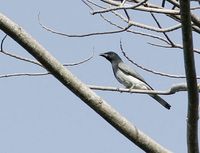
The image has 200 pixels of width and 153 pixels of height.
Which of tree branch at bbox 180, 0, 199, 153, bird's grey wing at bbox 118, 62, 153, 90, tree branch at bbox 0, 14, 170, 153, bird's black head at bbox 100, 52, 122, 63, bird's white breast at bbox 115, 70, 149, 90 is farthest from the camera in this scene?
bird's black head at bbox 100, 52, 122, 63

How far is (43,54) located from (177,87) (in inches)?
32.6

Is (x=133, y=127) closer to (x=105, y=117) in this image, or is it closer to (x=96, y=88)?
(x=105, y=117)

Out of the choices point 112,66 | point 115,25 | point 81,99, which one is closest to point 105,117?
point 81,99

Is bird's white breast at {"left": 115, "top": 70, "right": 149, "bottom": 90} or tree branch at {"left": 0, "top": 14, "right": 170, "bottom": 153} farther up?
tree branch at {"left": 0, "top": 14, "right": 170, "bottom": 153}

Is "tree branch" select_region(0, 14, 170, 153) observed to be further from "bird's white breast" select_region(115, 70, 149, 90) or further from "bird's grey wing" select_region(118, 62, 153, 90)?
"bird's grey wing" select_region(118, 62, 153, 90)

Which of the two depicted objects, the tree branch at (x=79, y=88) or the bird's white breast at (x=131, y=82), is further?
the bird's white breast at (x=131, y=82)

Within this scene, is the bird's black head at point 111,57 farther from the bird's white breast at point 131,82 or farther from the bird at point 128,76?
the bird's white breast at point 131,82

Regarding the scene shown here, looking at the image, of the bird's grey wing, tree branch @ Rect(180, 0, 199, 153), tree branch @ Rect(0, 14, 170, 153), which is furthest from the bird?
tree branch @ Rect(180, 0, 199, 153)

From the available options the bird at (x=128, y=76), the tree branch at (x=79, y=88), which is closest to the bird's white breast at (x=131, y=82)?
the bird at (x=128, y=76)

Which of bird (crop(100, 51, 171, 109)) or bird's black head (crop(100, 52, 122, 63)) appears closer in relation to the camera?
bird (crop(100, 51, 171, 109))

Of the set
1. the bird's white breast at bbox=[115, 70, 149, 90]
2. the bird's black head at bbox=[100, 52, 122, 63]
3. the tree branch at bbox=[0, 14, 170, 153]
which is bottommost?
the bird's white breast at bbox=[115, 70, 149, 90]

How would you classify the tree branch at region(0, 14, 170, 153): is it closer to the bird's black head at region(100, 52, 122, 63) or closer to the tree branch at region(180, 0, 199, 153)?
the tree branch at region(180, 0, 199, 153)

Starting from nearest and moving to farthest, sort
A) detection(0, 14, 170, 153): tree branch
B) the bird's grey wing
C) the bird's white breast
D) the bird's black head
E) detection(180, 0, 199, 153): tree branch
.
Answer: detection(180, 0, 199, 153): tree branch, detection(0, 14, 170, 153): tree branch, the bird's white breast, the bird's grey wing, the bird's black head

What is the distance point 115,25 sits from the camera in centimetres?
372
